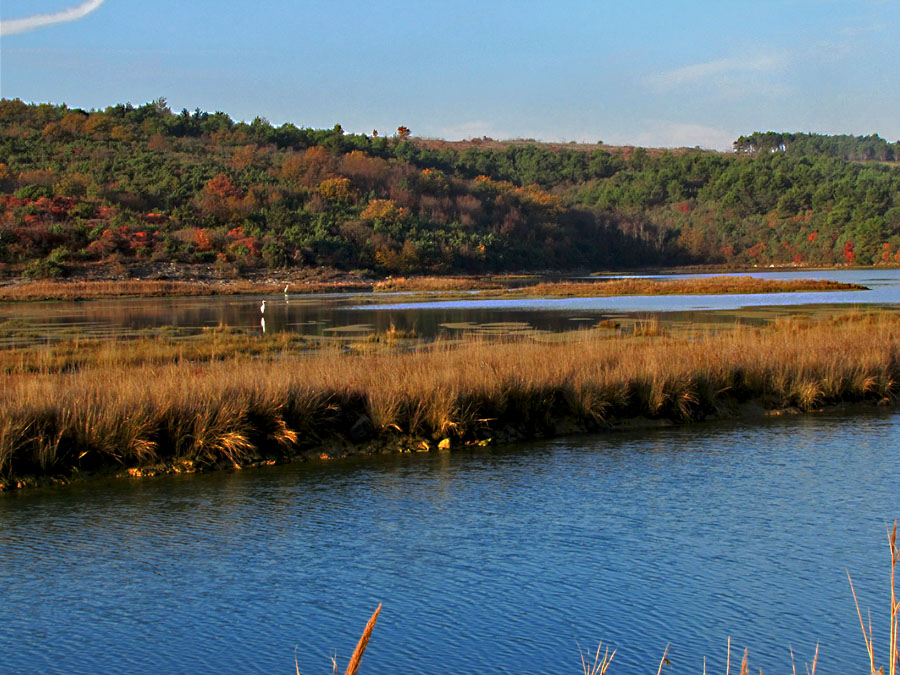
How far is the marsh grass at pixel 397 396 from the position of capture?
504 inches

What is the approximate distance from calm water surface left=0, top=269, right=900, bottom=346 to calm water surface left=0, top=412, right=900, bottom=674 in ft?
56.9

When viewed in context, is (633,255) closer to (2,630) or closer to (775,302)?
(775,302)

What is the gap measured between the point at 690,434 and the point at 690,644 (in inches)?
335

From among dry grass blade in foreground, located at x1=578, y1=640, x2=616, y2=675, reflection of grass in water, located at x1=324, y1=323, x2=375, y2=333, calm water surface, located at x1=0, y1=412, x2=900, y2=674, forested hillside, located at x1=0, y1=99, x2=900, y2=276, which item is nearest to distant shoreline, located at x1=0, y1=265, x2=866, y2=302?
forested hillside, located at x1=0, y1=99, x2=900, y2=276

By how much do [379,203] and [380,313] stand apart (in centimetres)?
5589

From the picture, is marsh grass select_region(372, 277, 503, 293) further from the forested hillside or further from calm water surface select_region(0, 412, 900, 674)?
calm water surface select_region(0, 412, 900, 674)

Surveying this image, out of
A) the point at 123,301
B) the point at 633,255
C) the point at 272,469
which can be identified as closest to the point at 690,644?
the point at 272,469

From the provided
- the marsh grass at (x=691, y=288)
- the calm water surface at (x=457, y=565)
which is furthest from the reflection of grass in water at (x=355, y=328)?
the marsh grass at (x=691, y=288)

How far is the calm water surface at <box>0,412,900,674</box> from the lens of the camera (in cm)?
723

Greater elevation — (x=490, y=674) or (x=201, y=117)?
(x=201, y=117)

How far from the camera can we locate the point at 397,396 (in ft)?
47.6

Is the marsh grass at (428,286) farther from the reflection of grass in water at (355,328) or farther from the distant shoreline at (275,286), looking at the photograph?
the reflection of grass in water at (355,328)

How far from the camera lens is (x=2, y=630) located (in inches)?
301

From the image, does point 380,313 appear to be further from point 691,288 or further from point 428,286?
point 428,286
